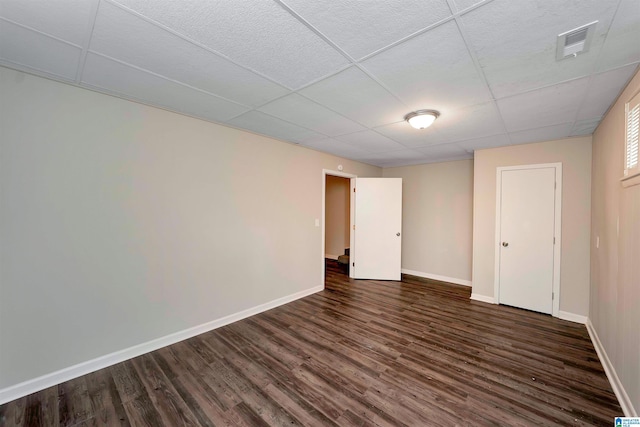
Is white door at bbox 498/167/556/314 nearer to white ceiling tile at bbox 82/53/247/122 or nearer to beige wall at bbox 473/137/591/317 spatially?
beige wall at bbox 473/137/591/317

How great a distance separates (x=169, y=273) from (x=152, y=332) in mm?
598

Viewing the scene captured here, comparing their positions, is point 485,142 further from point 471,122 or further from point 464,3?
point 464,3

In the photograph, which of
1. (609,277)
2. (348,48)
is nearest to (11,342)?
(348,48)

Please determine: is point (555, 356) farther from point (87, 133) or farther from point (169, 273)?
point (87, 133)

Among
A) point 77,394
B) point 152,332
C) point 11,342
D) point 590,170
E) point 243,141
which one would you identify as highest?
point 243,141

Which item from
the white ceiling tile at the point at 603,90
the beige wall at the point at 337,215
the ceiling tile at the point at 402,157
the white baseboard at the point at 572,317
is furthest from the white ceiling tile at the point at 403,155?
the white baseboard at the point at 572,317

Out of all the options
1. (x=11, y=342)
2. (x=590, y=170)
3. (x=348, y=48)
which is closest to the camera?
(x=348, y=48)

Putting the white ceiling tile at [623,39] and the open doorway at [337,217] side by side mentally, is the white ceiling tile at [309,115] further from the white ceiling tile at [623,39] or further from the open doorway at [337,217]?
the open doorway at [337,217]

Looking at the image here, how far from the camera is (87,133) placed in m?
2.11

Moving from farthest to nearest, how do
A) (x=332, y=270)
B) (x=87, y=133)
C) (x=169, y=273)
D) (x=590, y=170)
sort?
(x=332, y=270)
(x=590, y=170)
(x=169, y=273)
(x=87, y=133)

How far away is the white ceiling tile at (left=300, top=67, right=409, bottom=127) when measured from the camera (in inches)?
75.7

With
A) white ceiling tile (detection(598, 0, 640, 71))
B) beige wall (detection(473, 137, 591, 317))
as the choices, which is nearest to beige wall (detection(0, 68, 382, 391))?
white ceiling tile (detection(598, 0, 640, 71))

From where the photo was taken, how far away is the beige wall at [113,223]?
6.06ft

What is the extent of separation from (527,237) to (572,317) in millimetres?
1134
